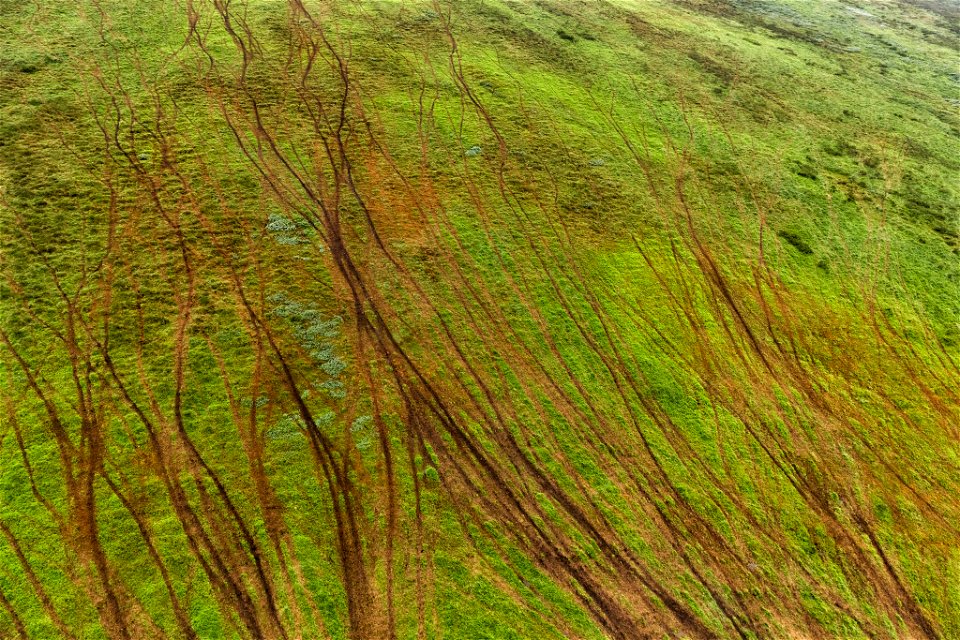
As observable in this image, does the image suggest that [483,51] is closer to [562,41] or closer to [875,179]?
[562,41]

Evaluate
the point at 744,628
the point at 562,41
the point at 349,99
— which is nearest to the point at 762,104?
the point at 562,41

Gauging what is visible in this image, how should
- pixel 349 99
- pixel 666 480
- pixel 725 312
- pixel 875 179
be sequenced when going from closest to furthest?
pixel 666 480 → pixel 725 312 → pixel 349 99 → pixel 875 179

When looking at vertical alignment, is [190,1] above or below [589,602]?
above

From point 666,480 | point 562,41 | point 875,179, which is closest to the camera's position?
point 666,480

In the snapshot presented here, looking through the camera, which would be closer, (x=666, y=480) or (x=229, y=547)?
(x=229, y=547)

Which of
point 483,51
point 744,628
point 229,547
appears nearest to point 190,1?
point 483,51

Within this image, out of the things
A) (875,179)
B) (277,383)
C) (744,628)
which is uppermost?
(875,179)

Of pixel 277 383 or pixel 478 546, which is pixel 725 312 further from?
pixel 277 383
